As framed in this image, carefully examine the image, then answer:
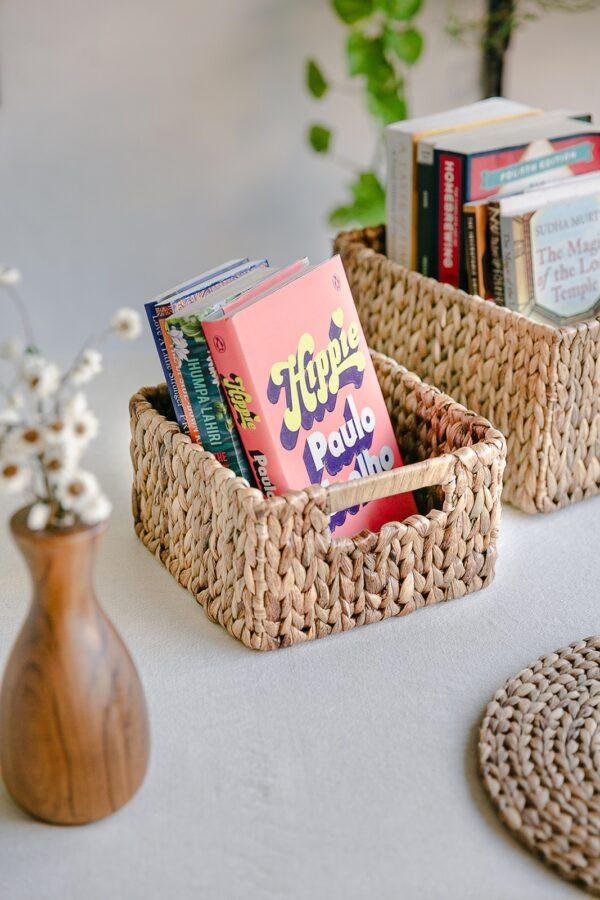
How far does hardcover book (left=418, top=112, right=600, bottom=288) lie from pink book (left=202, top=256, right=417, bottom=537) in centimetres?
22

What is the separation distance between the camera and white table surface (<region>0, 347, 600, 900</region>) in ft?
2.20

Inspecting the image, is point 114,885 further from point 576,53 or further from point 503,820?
point 576,53

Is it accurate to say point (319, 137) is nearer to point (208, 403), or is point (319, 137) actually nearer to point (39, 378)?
point (208, 403)

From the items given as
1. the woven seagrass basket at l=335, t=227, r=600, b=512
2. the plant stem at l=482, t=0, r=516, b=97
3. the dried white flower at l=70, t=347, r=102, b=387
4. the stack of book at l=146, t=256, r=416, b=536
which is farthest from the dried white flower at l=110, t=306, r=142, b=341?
the plant stem at l=482, t=0, r=516, b=97

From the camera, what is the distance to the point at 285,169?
5.09 ft

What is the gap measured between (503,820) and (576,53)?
1237 mm

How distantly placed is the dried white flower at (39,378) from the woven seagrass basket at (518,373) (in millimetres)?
524

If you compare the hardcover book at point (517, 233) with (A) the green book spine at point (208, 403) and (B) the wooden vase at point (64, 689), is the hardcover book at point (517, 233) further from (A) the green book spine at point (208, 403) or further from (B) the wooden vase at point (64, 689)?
(B) the wooden vase at point (64, 689)

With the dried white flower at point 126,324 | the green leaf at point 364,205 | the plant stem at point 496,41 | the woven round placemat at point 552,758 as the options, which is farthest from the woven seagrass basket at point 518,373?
the plant stem at point 496,41

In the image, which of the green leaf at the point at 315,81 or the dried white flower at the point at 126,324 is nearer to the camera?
the dried white flower at the point at 126,324

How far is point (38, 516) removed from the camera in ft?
2.04

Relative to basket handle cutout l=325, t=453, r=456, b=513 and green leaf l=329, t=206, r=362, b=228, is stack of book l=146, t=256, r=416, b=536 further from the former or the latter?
green leaf l=329, t=206, r=362, b=228

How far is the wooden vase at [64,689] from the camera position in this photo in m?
0.65

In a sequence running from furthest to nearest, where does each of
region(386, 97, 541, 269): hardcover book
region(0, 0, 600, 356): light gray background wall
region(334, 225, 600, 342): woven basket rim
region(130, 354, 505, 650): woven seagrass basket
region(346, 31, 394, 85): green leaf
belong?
region(346, 31, 394, 85): green leaf < region(0, 0, 600, 356): light gray background wall < region(386, 97, 541, 269): hardcover book < region(334, 225, 600, 342): woven basket rim < region(130, 354, 505, 650): woven seagrass basket
